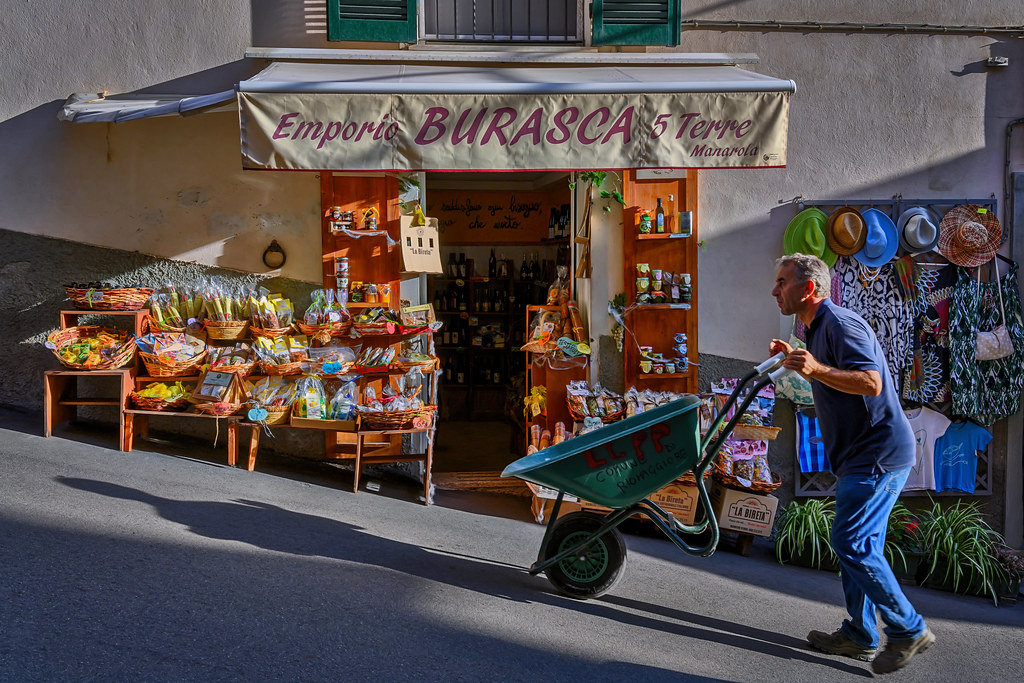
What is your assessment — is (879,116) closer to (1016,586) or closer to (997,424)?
(997,424)

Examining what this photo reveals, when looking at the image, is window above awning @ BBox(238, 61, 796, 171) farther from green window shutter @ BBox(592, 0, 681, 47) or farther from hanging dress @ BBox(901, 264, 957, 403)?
hanging dress @ BBox(901, 264, 957, 403)

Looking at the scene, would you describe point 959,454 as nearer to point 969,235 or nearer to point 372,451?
point 969,235

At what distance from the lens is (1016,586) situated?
19.0ft

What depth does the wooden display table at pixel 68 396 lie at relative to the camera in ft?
19.8

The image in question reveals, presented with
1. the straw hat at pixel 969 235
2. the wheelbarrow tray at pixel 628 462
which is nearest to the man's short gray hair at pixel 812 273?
the wheelbarrow tray at pixel 628 462

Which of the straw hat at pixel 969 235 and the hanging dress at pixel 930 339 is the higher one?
the straw hat at pixel 969 235

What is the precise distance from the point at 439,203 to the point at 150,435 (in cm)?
481

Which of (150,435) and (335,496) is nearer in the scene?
(335,496)

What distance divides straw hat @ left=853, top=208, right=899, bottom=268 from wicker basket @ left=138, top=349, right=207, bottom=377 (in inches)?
206

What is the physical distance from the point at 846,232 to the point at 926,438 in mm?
1846

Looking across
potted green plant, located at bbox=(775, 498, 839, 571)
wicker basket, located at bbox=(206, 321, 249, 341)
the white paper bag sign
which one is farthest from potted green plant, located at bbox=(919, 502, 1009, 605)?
wicker basket, located at bbox=(206, 321, 249, 341)

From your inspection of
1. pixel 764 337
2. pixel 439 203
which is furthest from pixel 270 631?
pixel 439 203

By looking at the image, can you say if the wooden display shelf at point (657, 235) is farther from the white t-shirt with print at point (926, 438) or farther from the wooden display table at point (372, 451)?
the white t-shirt with print at point (926, 438)

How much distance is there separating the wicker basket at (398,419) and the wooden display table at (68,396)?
177 cm
